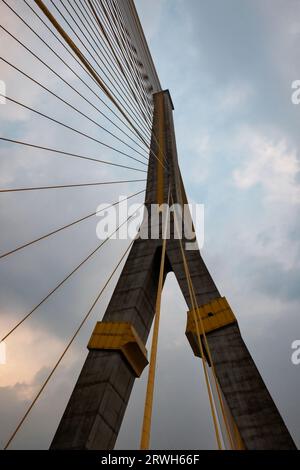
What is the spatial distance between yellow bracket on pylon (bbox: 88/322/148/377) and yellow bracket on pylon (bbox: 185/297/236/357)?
4.97 feet

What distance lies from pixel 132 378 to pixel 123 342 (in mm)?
1162

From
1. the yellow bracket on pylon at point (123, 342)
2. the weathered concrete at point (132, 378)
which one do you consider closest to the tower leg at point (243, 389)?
the weathered concrete at point (132, 378)

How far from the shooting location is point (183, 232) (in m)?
12.9

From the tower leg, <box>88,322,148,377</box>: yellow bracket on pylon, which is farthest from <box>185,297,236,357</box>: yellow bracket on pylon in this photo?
<box>88,322,148,377</box>: yellow bracket on pylon

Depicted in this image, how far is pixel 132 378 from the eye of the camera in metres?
9.92

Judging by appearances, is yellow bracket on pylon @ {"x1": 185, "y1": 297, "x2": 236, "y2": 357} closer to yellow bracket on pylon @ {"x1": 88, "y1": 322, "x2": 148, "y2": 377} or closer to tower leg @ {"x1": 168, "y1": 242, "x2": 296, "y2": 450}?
tower leg @ {"x1": 168, "y1": 242, "x2": 296, "y2": 450}

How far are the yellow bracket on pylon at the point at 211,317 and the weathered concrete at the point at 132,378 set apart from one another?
19 cm

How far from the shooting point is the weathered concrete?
8055 millimetres

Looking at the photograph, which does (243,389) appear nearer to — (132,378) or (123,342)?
(132,378)

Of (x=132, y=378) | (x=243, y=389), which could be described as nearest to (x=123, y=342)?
(x=132, y=378)

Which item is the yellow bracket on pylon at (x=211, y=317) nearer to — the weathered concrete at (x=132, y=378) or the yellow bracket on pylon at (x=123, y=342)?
the weathered concrete at (x=132, y=378)

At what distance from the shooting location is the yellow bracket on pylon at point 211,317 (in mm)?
10164

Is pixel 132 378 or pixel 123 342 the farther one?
pixel 132 378
